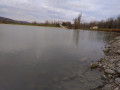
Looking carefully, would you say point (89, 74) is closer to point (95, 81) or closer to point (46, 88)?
point (95, 81)

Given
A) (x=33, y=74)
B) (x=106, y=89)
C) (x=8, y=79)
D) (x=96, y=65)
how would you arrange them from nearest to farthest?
(x=106, y=89)
(x=8, y=79)
(x=33, y=74)
(x=96, y=65)

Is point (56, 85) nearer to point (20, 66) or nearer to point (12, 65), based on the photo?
point (20, 66)

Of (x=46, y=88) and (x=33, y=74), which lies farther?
(x=33, y=74)

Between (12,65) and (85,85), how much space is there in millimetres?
4658

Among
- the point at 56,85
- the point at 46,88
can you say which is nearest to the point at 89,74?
the point at 56,85

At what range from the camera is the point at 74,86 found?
13.9 ft

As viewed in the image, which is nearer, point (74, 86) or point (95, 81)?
point (74, 86)

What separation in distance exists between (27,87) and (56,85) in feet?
4.29

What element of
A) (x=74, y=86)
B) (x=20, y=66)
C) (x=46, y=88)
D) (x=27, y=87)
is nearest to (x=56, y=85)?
(x=46, y=88)

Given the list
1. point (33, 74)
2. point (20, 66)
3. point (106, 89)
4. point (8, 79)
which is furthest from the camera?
point (20, 66)

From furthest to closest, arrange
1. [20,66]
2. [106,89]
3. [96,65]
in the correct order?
[96,65], [20,66], [106,89]

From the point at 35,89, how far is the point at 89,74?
3188mm

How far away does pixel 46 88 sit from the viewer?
4.05 meters

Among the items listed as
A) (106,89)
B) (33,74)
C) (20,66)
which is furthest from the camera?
(20,66)
